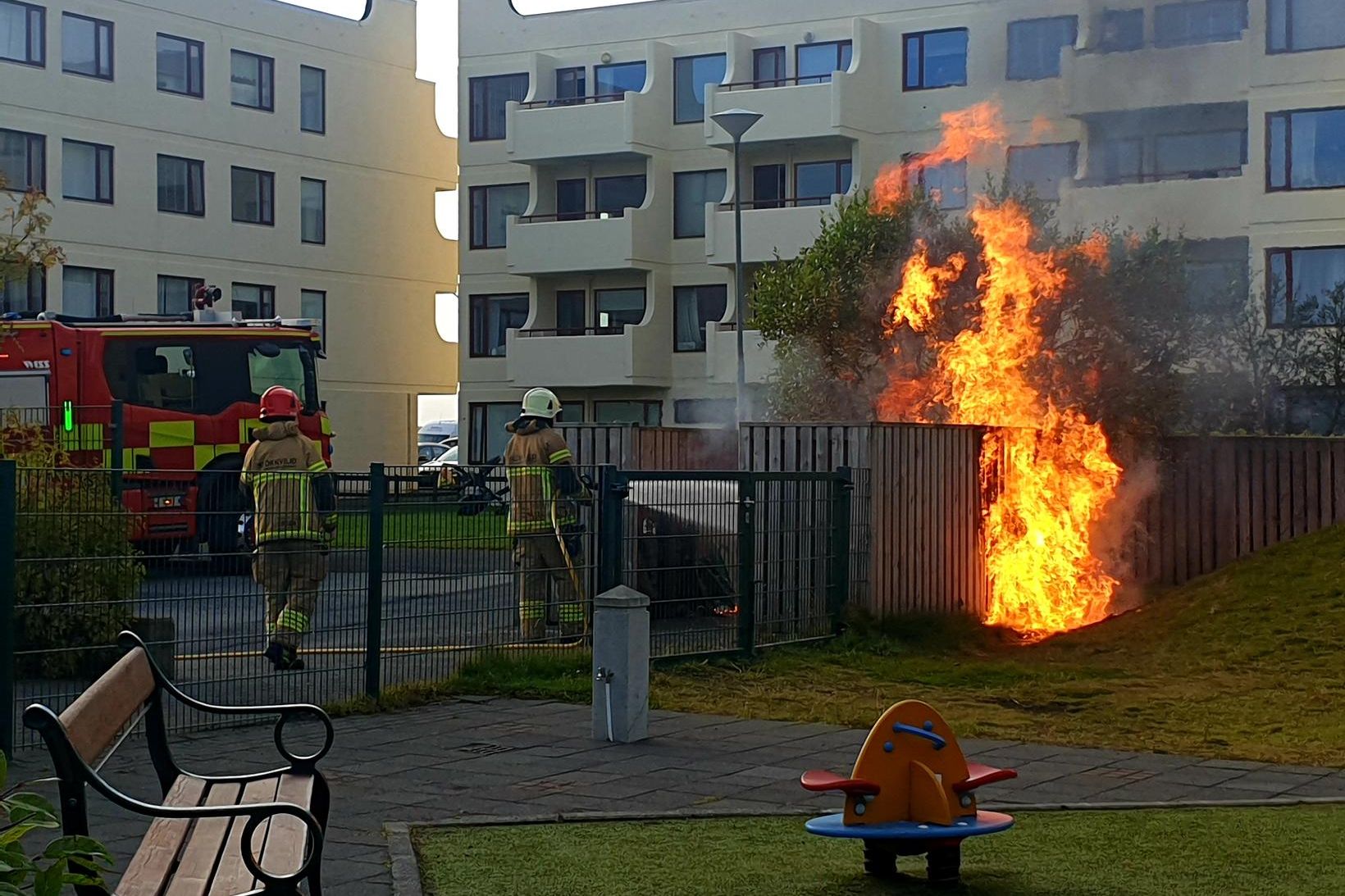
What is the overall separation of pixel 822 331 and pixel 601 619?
597 inches

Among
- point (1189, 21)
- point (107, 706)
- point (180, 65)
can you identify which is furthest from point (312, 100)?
point (107, 706)

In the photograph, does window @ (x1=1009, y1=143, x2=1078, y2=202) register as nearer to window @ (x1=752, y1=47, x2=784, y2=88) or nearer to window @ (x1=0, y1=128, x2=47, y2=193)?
window @ (x1=752, y1=47, x2=784, y2=88)

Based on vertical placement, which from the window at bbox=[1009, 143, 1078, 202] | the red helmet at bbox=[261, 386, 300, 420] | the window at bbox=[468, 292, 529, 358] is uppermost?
the window at bbox=[1009, 143, 1078, 202]

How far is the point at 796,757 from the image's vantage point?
927 cm

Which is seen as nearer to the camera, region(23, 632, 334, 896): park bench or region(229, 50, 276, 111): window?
region(23, 632, 334, 896): park bench

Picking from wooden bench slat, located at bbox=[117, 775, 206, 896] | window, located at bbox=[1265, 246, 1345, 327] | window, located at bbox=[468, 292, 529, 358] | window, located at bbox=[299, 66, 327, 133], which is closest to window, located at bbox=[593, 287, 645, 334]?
window, located at bbox=[468, 292, 529, 358]

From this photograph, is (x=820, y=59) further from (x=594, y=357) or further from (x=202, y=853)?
(x=202, y=853)

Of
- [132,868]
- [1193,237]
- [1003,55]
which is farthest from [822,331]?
[132,868]

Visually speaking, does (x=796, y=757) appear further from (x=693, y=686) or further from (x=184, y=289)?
(x=184, y=289)

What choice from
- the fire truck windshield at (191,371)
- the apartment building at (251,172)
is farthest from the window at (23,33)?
the fire truck windshield at (191,371)

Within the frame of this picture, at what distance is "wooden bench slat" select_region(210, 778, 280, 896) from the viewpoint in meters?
4.79

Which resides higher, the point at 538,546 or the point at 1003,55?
the point at 1003,55

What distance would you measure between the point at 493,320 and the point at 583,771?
37367 mm

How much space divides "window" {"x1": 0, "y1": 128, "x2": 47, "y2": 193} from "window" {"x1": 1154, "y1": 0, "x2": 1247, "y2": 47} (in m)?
24.7
